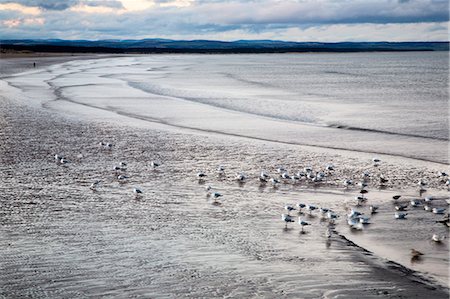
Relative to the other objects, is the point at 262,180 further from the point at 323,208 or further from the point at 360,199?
the point at 323,208

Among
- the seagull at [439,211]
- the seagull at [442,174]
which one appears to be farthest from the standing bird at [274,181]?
the seagull at [442,174]

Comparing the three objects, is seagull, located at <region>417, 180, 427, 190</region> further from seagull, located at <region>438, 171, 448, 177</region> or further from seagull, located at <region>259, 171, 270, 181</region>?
seagull, located at <region>259, 171, 270, 181</region>

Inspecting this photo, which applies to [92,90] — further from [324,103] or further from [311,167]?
[311,167]

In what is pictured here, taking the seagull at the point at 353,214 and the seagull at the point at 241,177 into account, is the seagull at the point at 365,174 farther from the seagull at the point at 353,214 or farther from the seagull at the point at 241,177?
the seagull at the point at 353,214

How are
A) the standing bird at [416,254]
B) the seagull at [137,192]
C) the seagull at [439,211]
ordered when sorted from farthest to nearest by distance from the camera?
the seagull at [137,192] < the seagull at [439,211] < the standing bird at [416,254]

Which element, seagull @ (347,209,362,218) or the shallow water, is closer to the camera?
seagull @ (347,209,362,218)

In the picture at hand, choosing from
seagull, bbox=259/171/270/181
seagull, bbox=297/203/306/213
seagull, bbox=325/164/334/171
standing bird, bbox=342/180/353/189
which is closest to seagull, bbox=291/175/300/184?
seagull, bbox=259/171/270/181

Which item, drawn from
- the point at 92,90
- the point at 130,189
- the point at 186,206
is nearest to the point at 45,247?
the point at 186,206
